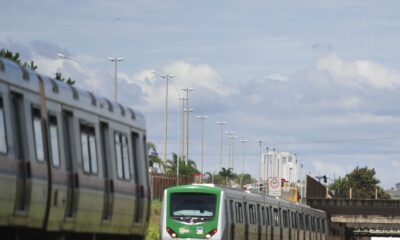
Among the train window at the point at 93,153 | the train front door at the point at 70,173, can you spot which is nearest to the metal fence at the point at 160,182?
the train window at the point at 93,153

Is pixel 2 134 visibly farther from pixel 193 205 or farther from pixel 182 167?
pixel 182 167

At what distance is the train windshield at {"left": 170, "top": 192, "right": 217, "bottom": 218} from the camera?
4872 centimetres

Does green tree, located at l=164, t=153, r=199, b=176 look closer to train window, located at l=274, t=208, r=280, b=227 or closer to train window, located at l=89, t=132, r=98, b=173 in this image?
train window, located at l=274, t=208, r=280, b=227

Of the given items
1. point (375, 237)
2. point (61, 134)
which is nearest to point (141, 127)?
point (61, 134)

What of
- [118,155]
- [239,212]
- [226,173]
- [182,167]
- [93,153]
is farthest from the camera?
[226,173]

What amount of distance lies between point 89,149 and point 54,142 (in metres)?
2.24

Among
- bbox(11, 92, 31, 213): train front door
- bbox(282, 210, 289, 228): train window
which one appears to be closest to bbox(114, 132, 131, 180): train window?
bbox(11, 92, 31, 213): train front door

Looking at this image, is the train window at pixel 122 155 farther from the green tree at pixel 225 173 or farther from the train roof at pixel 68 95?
the green tree at pixel 225 173

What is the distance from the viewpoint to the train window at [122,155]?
2656cm

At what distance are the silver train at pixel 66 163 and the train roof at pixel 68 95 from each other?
15 millimetres

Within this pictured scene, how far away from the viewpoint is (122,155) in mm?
27016

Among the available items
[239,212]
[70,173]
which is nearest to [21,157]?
[70,173]

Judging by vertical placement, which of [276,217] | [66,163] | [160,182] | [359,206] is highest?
[359,206]

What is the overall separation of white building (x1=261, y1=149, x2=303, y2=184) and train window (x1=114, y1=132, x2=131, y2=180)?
506 feet
